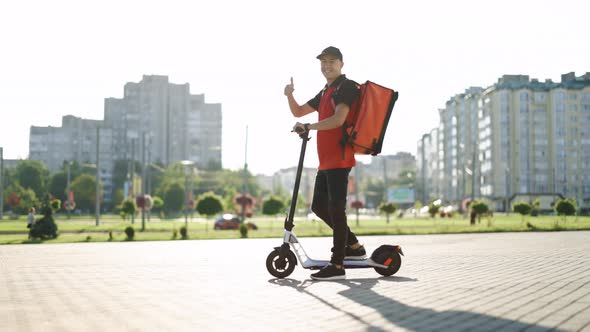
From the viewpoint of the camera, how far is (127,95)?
610 ft

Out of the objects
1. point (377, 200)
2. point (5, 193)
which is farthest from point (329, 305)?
point (377, 200)

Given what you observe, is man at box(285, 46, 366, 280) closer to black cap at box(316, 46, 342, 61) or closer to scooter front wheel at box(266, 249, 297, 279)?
black cap at box(316, 46, 342, 61)

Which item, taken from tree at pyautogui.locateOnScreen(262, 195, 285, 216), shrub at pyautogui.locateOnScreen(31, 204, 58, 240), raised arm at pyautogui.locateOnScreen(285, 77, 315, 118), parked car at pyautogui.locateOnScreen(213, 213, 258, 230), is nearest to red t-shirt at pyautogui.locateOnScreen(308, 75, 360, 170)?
raised arm at pyautogui.locateOnScreen(285, 77, 315, 118)

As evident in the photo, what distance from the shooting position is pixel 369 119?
7297mm

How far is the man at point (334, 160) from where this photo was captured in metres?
7.25

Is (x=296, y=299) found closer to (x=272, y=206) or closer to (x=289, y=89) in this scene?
(x=289, y=89)

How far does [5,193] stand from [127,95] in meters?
98.9

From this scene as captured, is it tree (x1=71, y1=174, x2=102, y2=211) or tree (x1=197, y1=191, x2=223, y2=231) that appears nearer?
tree (x1=197, y1=191, x2=223, y2=231)

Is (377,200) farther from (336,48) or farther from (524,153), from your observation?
(336,48)

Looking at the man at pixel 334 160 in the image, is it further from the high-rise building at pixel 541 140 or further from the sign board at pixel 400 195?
the sign board at pixel 400 195

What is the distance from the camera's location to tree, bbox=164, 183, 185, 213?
341ft

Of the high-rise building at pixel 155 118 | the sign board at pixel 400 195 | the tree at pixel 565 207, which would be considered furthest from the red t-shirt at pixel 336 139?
the high-rise building at pixel 155 118

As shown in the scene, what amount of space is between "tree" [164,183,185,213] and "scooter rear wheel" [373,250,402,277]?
9694cm

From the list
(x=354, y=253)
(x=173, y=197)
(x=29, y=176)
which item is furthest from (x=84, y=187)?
(x=354, y=253)
